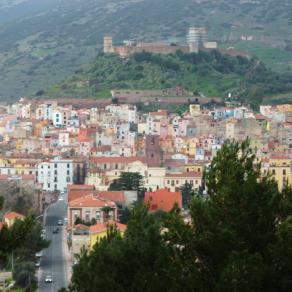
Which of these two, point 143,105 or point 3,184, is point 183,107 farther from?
point 3,184

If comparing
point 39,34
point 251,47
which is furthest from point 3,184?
point 39,34

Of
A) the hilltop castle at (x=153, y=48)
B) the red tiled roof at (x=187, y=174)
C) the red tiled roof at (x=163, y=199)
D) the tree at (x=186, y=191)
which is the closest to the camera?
the red tiled roof at (x=163, y=199)

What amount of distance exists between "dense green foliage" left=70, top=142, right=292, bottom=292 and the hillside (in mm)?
81923

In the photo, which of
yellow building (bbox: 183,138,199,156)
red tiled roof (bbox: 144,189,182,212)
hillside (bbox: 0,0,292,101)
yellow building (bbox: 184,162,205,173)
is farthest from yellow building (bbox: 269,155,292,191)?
hillside (bbox: 0,0,292,101)

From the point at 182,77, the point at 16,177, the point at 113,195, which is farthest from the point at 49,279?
the point at 182,77

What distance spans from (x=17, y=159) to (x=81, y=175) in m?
3.24

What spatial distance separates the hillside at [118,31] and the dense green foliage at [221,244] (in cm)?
8192

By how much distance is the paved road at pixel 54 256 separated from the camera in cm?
3212

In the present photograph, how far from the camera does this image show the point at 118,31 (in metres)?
130

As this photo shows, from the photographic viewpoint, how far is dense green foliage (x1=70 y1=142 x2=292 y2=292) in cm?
1390

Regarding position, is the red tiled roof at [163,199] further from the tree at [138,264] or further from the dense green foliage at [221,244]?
the dense green foliage at [221,244]

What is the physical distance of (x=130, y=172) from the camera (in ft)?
168

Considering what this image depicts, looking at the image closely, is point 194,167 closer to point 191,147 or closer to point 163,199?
point 191,147

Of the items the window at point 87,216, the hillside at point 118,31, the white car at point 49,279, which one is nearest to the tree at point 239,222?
the white car at point 49,279
